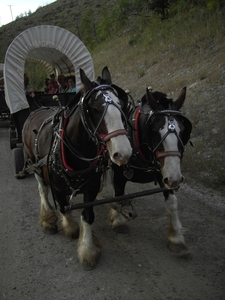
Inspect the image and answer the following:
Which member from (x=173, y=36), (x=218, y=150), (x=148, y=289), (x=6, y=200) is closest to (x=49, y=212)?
(x=6, y=200)

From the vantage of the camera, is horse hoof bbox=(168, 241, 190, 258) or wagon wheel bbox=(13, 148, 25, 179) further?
wagon wheel bbox=(13, 148, 25, 179)

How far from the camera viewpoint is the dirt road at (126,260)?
2.82m

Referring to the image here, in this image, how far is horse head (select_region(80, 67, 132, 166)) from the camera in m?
2.50

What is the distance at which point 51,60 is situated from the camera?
7.88 m

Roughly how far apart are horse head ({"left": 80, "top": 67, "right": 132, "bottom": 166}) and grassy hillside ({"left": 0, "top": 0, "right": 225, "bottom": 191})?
286 centimetres

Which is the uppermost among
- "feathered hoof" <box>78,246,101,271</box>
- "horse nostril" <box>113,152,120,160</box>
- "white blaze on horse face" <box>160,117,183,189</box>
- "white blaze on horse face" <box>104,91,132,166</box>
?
"white blaze on horse face" <box>104,91,132,166</box>

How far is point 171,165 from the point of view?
2.79m

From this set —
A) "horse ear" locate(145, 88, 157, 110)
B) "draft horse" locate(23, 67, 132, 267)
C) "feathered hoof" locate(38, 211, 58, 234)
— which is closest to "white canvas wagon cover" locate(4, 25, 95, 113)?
"draft horse" locate(23, 67, 132, 267)

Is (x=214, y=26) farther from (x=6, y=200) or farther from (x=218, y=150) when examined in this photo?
(x=6, y=200)

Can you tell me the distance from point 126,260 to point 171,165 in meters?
1.17

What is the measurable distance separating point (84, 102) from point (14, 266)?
5.99 feet

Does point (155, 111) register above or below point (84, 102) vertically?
below

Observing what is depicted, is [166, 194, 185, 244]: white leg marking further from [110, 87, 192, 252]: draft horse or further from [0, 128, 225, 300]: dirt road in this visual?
[0, 128, 225, 300]: dirt road

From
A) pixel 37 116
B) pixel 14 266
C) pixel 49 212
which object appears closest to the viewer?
pixel 14 266
